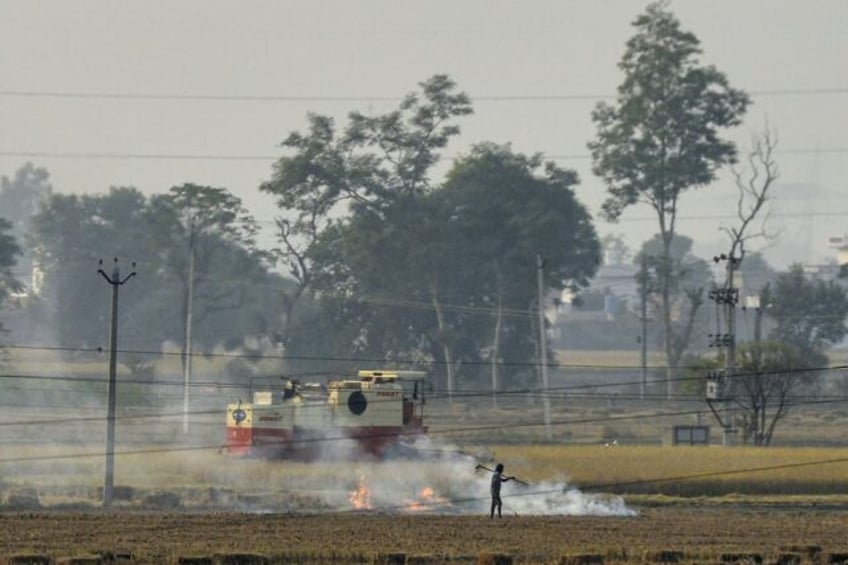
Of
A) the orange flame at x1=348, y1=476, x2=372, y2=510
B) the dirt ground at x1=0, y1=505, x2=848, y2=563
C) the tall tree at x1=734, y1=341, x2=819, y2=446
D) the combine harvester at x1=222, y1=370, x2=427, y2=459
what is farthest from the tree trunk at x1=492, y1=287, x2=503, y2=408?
the dirt ground at x1=0, y1=505, x2=848, y2=563

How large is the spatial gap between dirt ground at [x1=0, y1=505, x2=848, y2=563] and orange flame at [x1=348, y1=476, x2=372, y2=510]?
3296 millimetres

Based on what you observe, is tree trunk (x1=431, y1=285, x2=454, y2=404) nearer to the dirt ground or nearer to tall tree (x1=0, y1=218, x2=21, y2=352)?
tall tree (x1=0, y1=218, x2=21, y2=352)

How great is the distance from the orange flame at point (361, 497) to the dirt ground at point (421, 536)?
10.8 ft

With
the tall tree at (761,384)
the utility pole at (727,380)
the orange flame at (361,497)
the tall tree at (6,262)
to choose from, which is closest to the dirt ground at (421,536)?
the orange flame at (361,497)

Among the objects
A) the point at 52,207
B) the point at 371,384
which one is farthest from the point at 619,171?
the point at 371,384

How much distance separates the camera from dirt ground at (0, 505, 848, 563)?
48.2 metres

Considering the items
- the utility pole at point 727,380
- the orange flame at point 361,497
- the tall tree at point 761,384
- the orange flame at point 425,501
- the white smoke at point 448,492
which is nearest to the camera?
the white smoke at point 448,492

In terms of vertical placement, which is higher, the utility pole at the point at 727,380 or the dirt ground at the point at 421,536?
the utility pole at the point at 727,380

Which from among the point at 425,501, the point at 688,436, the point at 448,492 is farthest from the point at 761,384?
the point at 425,501

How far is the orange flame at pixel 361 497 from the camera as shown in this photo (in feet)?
227

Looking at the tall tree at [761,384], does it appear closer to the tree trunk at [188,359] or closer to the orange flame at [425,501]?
the tree trunk at [188,359]

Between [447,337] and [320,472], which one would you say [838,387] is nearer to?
[447,337]

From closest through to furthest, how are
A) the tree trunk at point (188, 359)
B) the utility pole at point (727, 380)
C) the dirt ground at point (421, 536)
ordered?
the dirt ground at point (421, 536)
the utility pole at point (727, 380)
the tree trunk at point (188, 359)

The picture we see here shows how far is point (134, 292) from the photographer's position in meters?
162
